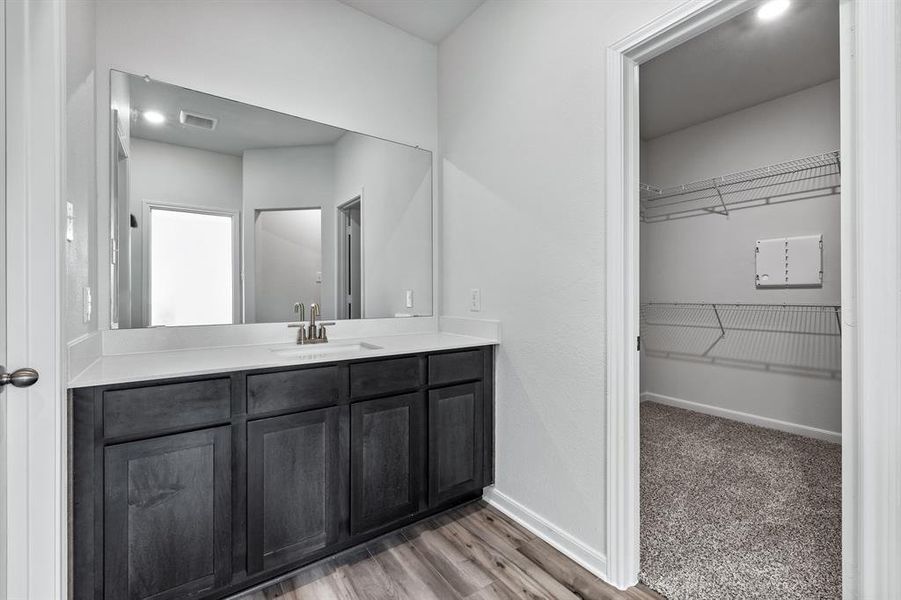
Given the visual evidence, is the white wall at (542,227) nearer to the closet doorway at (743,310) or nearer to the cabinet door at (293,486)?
the closet doorway at (743,310)

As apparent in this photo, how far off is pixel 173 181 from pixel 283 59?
86cm

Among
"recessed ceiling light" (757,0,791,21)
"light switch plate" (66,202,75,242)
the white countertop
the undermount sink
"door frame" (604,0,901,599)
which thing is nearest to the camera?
"door frame" (604,0,901,599)

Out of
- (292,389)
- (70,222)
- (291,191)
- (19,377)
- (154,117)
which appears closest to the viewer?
(19,377)

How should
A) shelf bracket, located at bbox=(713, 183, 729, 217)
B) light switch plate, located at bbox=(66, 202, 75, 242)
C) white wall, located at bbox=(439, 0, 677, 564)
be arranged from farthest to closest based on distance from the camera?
shelf bracket, located at bbox=(713, 183, 729, 217), white wall, located at bbox=(439, 0, 677, 564), light switch plate, located at bbox=(66, 202, 75, 242)

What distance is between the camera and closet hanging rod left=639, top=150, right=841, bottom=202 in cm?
311

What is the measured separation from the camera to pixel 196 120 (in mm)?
1954

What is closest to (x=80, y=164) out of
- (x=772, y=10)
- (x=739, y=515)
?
(x=739, y=515)

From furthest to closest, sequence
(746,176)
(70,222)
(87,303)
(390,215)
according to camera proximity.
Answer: (746,176) < (390,215) < (87,303) < (70,222)

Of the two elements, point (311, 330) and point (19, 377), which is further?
point (311, 330)

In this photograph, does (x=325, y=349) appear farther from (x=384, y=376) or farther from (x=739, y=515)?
(x=739, y=515)

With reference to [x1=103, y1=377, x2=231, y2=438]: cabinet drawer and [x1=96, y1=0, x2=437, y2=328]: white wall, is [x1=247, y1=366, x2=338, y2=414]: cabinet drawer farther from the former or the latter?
[x1=96, y1=0, x2=437, y2=328]: white wall

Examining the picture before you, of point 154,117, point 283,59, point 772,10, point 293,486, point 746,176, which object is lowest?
point 293,486

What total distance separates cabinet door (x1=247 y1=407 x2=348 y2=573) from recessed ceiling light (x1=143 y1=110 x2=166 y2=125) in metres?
1.42

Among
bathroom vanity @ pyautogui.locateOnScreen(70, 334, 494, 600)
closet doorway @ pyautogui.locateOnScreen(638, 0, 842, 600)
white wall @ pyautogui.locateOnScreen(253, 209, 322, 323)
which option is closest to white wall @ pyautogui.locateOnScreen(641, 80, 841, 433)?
closet doorway @ pyautogui.locateOnScreen(638, 0, 842, 600)
